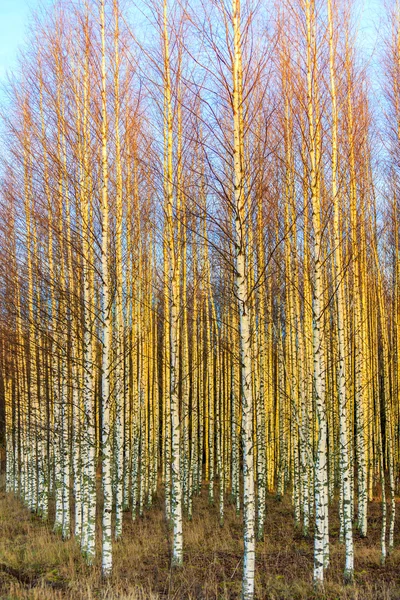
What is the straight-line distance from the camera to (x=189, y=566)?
755cm

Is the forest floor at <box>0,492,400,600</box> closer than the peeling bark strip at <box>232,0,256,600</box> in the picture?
No

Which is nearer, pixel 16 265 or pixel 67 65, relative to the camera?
pixel 67 65

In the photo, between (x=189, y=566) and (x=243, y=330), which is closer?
(x=243, y=330)

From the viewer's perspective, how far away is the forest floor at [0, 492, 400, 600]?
19.7 feet

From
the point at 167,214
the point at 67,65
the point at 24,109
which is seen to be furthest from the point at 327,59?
the point at 24,109

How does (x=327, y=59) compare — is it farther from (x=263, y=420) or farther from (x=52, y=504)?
(x=52, y=504)

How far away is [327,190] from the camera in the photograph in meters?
8.31

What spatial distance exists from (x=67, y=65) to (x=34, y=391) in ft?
24.3

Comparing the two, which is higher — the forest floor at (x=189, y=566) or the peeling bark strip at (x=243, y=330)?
the peeling bark strip at (x=243, y=330)

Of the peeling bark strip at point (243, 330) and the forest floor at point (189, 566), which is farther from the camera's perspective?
the forest floor at point (189, 566)

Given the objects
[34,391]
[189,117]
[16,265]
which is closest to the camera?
[189,117]

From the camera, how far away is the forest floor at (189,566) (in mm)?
6020

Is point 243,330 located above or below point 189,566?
above

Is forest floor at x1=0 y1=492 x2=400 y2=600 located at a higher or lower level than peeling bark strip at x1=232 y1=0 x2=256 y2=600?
lower
